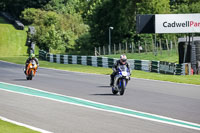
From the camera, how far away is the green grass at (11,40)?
7106 cm

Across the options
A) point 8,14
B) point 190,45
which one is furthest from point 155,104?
point 8,14

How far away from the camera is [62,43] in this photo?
7419cm

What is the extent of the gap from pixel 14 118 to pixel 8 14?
9457cm

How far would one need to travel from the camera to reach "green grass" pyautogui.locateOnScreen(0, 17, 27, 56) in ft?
233

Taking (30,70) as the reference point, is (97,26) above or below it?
above

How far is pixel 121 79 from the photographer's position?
1723 centimetres

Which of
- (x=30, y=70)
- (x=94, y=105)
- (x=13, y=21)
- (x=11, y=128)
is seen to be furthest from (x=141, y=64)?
(x=13, y=21)

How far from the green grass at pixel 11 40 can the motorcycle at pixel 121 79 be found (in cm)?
5265

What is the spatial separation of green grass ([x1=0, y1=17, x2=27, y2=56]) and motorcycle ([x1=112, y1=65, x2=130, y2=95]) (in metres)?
52.6

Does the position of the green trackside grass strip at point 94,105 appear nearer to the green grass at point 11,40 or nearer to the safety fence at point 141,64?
the safety fence at point 141,64

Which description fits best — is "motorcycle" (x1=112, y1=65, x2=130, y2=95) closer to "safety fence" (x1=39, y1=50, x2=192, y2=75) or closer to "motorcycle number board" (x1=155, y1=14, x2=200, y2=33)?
"safety fence" (x1=39, y1=50, x2=192, y2=75)

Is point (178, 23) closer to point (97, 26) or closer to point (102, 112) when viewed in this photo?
point (102, 112)

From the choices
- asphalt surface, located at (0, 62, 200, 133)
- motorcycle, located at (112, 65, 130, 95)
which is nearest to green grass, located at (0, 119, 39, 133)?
asphalt surface, located at (0, 62, 200, 133)

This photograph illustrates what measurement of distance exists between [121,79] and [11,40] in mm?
64259
